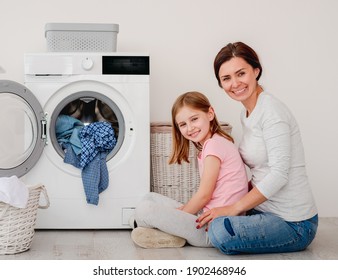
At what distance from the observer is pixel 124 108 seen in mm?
2951

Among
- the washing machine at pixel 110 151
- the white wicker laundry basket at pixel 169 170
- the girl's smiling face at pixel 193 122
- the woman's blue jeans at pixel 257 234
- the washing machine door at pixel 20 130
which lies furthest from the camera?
the white wicker laundry basket at pixel 169 170

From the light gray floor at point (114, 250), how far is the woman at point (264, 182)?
0.22 feet

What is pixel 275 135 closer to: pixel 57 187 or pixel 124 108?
pixel 124 108

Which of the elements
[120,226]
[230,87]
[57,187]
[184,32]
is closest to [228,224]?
[230,87]

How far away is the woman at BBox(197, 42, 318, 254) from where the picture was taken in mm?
2328

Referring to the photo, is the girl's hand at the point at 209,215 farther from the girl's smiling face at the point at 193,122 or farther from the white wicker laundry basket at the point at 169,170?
the white wicker laundry basket at the point at 169,170

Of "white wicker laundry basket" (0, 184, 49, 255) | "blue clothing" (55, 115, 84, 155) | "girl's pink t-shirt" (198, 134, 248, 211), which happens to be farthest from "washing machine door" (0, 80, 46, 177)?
"girl's pink t-shirt" (198, 134, 248, 211)

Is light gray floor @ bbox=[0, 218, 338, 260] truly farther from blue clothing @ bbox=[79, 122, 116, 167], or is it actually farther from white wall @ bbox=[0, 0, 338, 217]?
white wall @ bbox=[0, 0, 338, 217]

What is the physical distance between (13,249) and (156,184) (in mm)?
889

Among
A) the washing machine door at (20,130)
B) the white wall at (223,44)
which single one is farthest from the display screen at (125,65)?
the white wall at (223,44)

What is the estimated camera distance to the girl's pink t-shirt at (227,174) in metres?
2.52

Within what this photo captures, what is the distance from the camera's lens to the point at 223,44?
3.52 metres

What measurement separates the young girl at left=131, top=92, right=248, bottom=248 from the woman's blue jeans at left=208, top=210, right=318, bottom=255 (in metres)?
0.15

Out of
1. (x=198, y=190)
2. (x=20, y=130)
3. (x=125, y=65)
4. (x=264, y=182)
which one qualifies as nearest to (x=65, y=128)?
(x=20, y=130)
